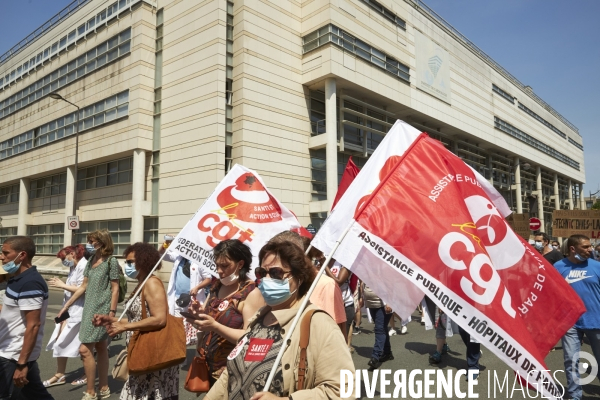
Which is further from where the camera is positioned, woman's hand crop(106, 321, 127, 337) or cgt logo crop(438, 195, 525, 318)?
woman's hand crop(106, 321, 127, 337)

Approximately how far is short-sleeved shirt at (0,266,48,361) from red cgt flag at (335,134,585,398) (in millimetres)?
2654

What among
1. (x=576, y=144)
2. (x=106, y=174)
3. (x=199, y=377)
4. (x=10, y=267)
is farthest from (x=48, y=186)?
(x=576, y=144)

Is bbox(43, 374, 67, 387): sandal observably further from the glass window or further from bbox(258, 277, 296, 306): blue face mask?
the glass window

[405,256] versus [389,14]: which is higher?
[389,14]

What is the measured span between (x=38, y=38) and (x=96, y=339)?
3723 centimetres

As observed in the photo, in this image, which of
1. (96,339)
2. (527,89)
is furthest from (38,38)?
(527,89)

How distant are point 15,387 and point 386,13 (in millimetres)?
28597

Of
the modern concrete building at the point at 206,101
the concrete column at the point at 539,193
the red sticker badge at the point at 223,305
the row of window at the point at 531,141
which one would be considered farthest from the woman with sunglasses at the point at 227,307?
the concrete column at the point at 539,193

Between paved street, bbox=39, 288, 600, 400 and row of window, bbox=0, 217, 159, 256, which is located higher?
row of window, bbox=0, 217, 159, 256

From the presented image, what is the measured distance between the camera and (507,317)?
7.77 ft

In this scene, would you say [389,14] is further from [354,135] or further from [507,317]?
[507,317]

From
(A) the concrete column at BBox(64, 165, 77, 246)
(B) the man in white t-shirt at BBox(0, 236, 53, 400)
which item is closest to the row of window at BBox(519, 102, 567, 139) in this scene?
(A) the concrete column at BBox(64, 165, 77, 246)

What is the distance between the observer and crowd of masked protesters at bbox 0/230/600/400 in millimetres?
1970

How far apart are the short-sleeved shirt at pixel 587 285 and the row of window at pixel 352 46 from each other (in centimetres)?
1947
